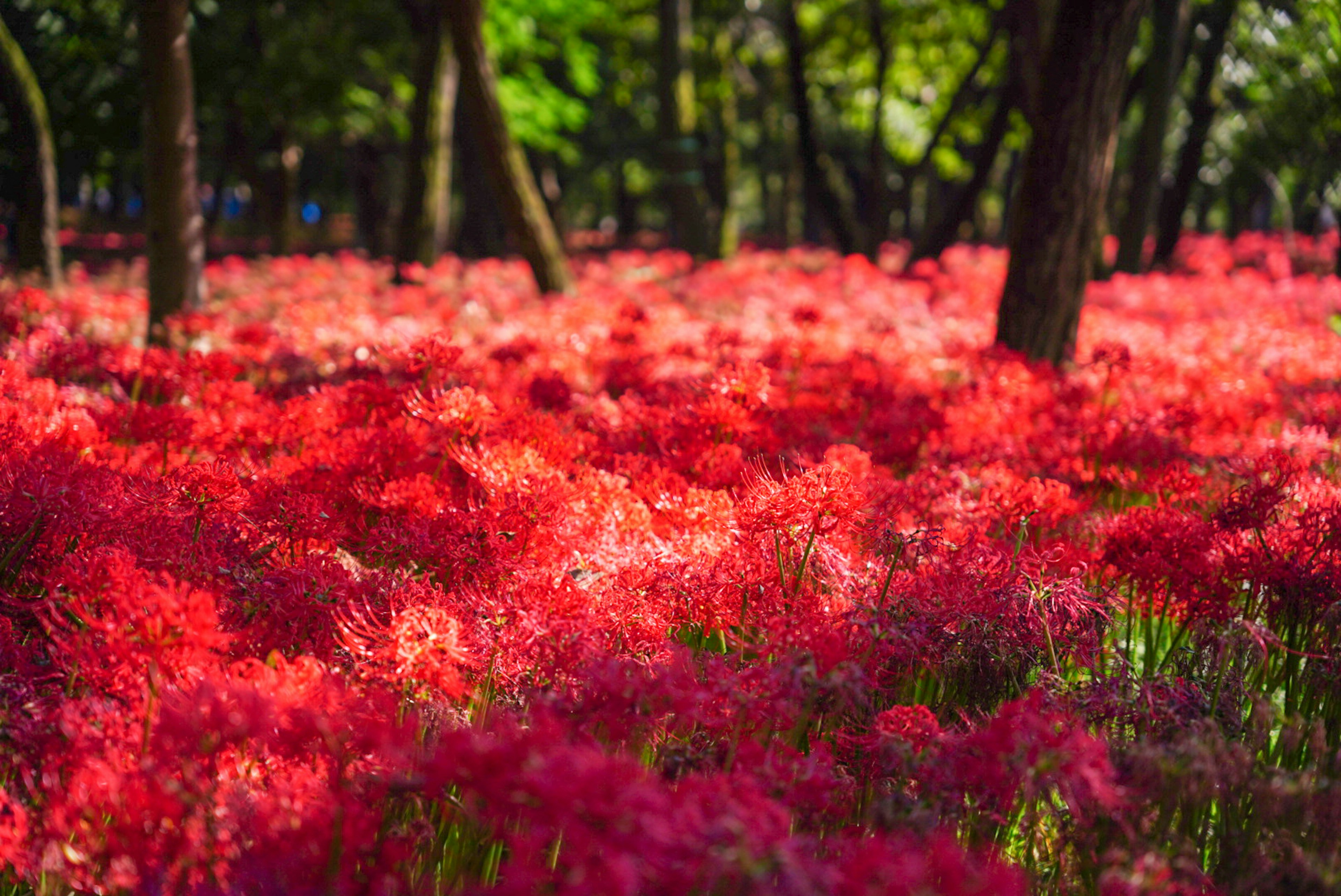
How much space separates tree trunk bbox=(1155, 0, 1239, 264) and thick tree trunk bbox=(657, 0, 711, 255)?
23.3ft

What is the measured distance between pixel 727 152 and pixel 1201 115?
6.85 meters

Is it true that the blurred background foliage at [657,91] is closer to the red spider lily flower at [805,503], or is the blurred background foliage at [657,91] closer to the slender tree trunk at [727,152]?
the slender tree trunk at [727,152]

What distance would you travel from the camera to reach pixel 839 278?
1077 cm

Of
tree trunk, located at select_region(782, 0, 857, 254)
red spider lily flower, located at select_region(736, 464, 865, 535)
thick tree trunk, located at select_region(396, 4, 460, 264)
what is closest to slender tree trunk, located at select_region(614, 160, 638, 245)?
tree trunk, located at select_region(782, 0, 857, 254)

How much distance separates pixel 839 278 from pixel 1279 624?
867cm

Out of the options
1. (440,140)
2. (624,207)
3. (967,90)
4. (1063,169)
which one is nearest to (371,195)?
(624,207)

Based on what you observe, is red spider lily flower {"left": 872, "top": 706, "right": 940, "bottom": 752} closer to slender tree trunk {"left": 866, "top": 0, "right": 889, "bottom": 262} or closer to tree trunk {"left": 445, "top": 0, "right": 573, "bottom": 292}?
tree trunk {"left": 445, "top": 0, "right": 573, "bottom": 292}

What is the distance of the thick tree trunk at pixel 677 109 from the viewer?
12.0 metres

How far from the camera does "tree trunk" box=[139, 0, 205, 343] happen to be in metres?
5.26

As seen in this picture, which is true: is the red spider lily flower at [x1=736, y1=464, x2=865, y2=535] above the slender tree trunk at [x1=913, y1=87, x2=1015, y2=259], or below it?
below

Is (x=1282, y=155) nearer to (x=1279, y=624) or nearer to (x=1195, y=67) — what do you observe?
(x=1195, y=67)

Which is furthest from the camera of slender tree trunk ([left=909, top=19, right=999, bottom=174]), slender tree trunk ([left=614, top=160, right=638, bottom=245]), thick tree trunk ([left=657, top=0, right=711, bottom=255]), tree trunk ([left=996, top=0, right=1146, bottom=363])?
slender tree trunk ([left=614, top=160, right=638, bottom=245])

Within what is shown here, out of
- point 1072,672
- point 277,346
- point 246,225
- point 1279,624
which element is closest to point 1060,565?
point 1072,672

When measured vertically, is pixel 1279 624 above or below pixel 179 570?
below
